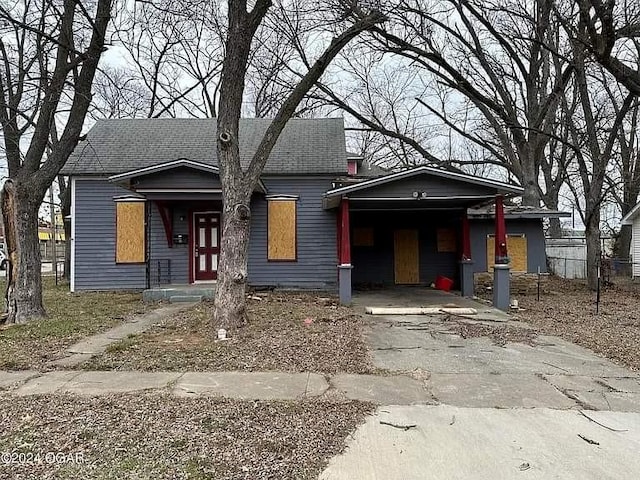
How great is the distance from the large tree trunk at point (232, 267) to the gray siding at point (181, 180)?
4.84 m

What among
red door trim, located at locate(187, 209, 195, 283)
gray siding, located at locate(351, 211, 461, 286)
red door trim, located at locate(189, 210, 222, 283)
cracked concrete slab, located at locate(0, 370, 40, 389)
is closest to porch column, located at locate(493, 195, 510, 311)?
gray siding, located at locate(351, 211, 461, 286)

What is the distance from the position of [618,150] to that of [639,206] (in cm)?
493

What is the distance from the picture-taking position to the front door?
13766 mm

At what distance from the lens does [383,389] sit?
4.65m

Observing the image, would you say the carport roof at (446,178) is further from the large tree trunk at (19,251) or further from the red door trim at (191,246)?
the large tree trunk at (19,251)

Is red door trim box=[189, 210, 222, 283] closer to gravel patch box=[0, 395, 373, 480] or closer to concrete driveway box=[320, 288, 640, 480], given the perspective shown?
concrete driveway box=[320, 288, 640, 480]

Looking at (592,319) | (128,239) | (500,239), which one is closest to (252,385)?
(592,319)

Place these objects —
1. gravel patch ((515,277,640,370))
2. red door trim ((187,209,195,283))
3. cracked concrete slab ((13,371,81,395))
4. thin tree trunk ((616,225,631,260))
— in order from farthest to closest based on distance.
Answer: thin tree trunk ((616,225,631,260)) < red door trim ((187,209,195,283)) < gravel patch ((515,277,640,370)) < cracked concrete slab ((13,371,81,395))

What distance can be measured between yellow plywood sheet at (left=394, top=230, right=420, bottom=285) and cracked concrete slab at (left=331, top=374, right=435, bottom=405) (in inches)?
409

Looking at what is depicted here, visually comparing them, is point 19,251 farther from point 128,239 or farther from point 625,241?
point 625,241

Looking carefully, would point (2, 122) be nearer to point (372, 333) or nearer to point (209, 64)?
point (372, 333)

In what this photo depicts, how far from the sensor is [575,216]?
Result: 123ft

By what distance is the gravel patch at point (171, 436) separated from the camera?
9.71 ft

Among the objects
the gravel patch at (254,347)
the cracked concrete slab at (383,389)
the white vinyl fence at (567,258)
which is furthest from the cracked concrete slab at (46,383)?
the white vinyl fence at (567,258)
